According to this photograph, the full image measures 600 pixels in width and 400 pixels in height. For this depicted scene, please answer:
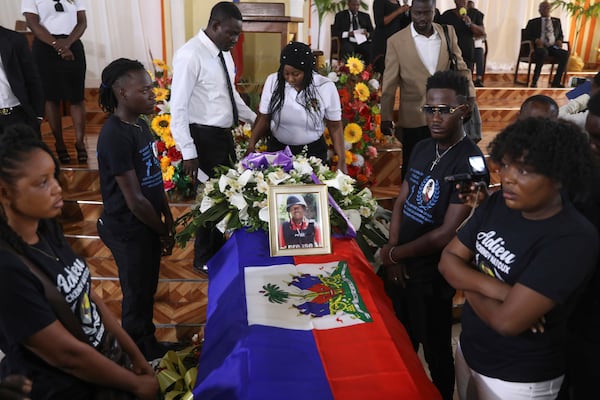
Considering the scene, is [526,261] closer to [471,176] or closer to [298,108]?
[471,176]

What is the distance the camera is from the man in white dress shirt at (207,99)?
298 centimetres

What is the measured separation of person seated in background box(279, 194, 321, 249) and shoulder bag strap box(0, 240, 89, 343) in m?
0.99

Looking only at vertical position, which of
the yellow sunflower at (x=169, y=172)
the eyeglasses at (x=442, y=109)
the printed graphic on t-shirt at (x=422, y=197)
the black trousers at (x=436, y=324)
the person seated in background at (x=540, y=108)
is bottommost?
the black trousers at (x=436, y=324)

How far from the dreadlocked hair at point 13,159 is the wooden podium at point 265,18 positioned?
138 inches

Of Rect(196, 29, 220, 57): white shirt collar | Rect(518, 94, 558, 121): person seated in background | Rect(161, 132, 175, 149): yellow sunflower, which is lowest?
Rect(161, 132, 175, 149): yellow sunflower

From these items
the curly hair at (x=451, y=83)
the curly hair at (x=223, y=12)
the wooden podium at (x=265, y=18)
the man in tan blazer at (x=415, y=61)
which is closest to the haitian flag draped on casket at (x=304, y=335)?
the curly hair at (x=451, y=83)

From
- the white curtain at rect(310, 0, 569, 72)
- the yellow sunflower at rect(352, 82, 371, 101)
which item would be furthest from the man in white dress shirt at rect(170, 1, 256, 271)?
the white curtain at rect(310, 0, 569, 72)

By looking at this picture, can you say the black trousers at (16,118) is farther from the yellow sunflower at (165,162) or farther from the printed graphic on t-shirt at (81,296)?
the printed graphic on t-shirt at (81,296)

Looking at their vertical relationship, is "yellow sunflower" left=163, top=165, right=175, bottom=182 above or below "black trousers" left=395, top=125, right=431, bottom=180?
below

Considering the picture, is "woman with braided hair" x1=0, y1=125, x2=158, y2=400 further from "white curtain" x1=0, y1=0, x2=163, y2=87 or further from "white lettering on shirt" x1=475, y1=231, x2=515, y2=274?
"white curtain" x1=0, y1=0, x2=163, y2=87

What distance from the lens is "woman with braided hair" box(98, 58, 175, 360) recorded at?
2240mm

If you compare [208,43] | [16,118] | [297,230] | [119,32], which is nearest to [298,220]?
[297,230]

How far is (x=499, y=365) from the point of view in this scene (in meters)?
1.50

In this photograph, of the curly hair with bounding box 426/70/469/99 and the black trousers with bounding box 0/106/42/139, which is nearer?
the curly hair with bounding box 426/70/469/99
